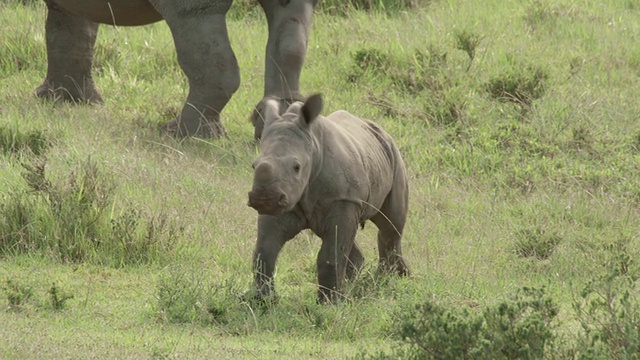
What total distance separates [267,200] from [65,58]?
224 inches

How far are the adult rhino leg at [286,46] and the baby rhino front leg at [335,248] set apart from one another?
3312mm

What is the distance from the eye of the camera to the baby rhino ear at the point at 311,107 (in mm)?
7184

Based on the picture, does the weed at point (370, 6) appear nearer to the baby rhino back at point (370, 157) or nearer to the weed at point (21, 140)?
the weed at point (21, 140)

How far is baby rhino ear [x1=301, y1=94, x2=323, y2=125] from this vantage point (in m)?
7.18

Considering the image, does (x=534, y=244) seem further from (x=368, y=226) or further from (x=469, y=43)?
(x=469, y=43)

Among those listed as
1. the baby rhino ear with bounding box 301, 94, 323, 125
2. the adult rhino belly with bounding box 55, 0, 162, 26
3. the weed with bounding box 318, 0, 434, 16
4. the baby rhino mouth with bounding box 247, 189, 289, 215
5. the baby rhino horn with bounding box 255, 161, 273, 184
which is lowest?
the weed with bounding box 318, 0, 434, 16

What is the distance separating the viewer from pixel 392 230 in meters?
8.18

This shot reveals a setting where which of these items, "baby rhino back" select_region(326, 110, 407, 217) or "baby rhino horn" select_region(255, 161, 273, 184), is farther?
"baby rhino back" select_region(326, 110, 407, 217)

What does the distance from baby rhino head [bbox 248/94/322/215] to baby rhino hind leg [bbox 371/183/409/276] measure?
108 centimetres

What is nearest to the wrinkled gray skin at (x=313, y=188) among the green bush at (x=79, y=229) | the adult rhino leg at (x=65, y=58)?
the green bush at (x=79, y=229)

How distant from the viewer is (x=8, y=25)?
1353 cm

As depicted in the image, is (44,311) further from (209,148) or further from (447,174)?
(447,174)

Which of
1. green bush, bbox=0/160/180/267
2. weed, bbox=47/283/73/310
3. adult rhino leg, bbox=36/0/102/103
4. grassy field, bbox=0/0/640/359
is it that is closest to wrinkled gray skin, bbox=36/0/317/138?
grassy field, bbox=0/0/640/359

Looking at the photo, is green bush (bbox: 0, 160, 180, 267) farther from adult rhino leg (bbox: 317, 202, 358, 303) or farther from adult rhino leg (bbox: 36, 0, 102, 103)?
adult rhino leg (bbox: 36, 0, 102, 103)
